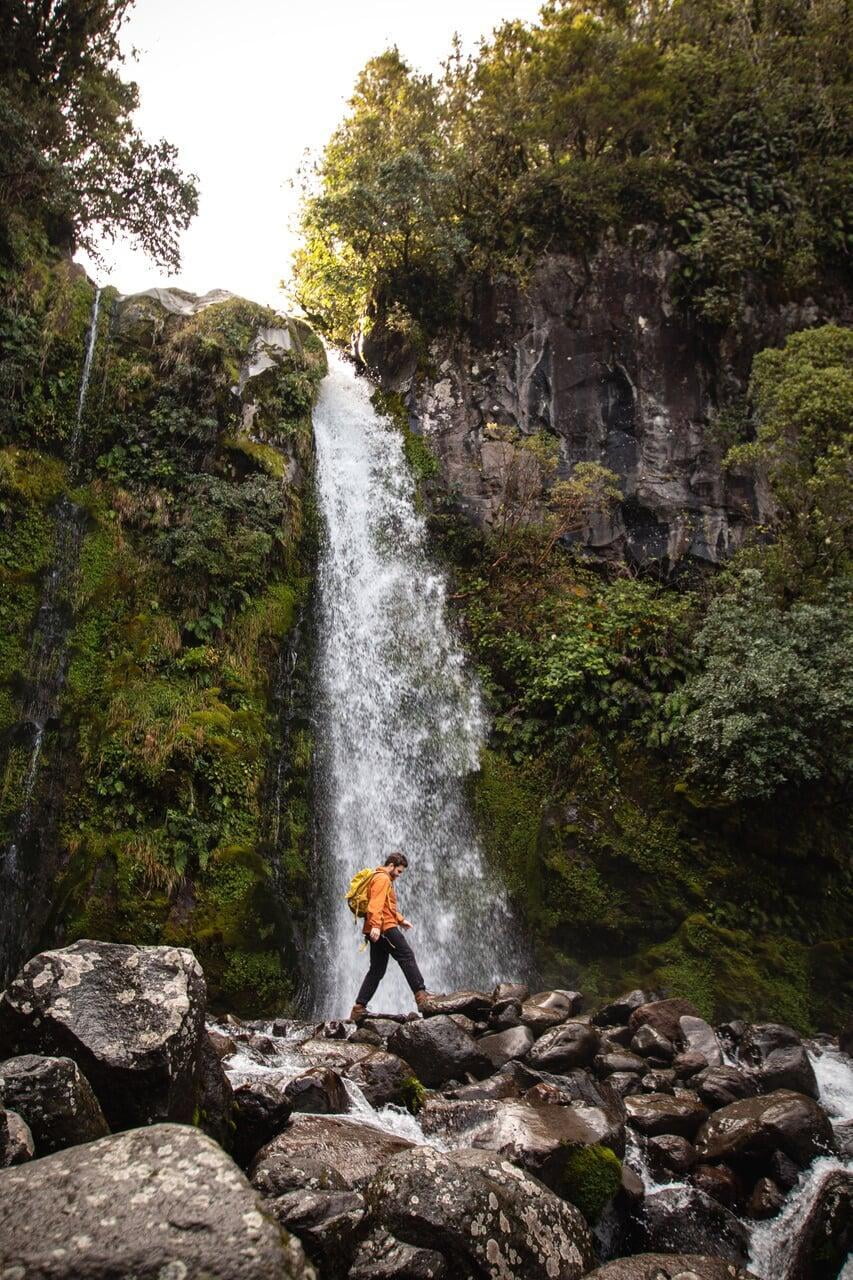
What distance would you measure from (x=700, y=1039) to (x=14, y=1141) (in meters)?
6.00

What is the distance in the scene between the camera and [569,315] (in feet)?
54.2

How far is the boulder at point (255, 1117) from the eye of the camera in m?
4.07

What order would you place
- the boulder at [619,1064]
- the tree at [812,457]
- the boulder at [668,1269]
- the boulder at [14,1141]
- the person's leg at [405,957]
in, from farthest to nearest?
the tree at [812,457], the person's leg at [405,957], the boulder at [619,1064], the boulder at [668,1269], the boulder at [14,1141]

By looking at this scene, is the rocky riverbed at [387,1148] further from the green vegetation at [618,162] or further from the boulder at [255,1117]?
the green vegetation at [618,162]

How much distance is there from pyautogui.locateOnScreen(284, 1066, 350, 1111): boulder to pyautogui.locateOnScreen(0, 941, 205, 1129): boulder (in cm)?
115

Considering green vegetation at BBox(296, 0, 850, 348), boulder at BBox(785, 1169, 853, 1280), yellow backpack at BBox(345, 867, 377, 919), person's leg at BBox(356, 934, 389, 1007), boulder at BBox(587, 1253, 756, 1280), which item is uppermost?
green vegetation at BBox(296, 0, 850, 348)

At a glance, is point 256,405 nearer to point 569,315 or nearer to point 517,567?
point 517,567

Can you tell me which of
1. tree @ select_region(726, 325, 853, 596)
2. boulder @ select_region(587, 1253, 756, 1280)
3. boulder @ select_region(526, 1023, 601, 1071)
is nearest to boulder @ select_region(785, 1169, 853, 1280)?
boulder @ select_region(587, 1253, 756, 1280)

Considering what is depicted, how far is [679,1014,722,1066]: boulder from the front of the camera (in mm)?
6648

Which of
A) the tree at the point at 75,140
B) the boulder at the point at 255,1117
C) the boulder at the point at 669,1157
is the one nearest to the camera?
the boulder at the point at 255,1117

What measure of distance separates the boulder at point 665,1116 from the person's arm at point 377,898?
2.74 m

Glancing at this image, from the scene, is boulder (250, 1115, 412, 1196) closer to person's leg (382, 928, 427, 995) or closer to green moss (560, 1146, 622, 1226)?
green moss (560, 1146, 622, 1226)

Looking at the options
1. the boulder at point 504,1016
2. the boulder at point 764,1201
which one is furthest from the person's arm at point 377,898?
the boulder at point 764,1201

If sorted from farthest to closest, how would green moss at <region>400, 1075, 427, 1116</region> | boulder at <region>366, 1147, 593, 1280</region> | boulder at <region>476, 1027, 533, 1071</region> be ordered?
boulder at <region>476, 1027, 533, 1071</region> < green moss at <region>400, 1075, 427, 1116</region> < boulder at <region>366, 1147, 593, 1280</region>
